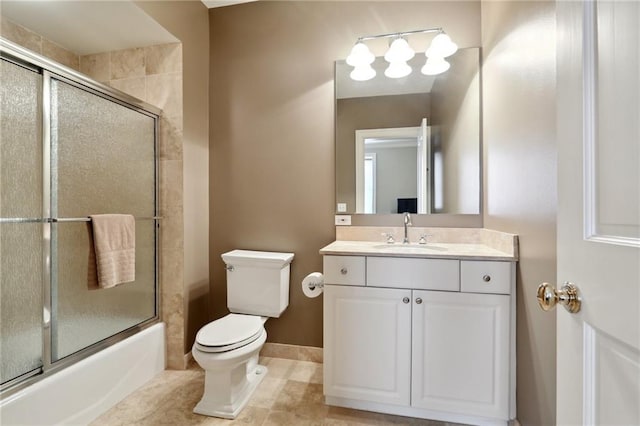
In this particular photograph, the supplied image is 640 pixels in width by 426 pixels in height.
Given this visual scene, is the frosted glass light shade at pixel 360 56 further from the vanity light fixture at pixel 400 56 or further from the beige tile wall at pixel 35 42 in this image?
the beige tile wall at pixel 35 42

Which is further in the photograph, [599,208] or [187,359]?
[187,359]

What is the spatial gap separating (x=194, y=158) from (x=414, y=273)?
5.28 feet

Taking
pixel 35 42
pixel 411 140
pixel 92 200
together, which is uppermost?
pixel 35 42

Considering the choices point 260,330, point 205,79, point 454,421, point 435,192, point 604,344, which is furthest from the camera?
point 205,79

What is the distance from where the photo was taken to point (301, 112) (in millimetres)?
2074

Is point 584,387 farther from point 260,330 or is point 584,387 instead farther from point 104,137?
point 104,137

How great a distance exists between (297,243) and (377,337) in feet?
2.80

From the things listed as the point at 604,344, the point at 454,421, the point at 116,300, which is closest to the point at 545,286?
the point at 604,344

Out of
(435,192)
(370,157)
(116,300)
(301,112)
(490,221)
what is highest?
(301,112)

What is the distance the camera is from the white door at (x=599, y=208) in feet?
1.57

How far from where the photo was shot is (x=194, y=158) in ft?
6.79

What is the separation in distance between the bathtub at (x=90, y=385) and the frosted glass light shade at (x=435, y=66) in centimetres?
238

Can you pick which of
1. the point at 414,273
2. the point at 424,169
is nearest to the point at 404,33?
the point at 424,169

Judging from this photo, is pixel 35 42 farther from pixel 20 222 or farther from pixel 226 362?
pixel 226 362
